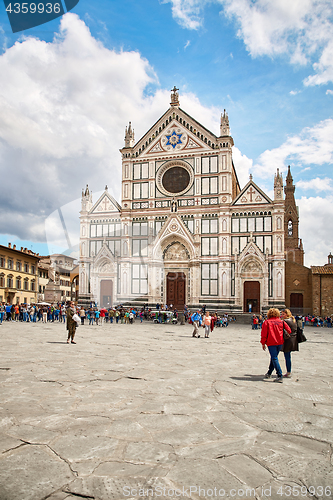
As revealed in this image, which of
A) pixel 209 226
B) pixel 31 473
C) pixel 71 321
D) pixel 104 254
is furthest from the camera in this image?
pixel 104 254

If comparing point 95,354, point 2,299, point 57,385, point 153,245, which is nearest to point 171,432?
point 57,385

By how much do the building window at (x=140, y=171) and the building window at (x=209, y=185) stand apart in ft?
19.3

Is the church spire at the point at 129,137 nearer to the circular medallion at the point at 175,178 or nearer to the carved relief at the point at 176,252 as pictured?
the circular medallion at the point at 175,178

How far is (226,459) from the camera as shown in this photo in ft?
11.2

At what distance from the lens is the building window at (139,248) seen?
35.3 meters

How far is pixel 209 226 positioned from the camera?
33.9 meters

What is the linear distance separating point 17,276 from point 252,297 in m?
26.4

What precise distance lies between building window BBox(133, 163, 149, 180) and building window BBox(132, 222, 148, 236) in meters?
4.78

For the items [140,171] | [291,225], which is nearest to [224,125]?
Answer: [140,171]

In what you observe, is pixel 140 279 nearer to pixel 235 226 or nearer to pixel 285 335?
pixel 235 226

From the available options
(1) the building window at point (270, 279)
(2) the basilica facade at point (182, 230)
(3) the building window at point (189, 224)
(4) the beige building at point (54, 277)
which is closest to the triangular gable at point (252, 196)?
(2) the basilica facade at point (182, 230)

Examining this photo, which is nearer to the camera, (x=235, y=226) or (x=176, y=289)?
(x=235, y=226)

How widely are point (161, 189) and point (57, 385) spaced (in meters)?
30.8

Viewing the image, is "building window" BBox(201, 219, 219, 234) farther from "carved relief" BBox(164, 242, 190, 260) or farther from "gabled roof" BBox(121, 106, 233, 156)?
"gabled roof" BBox(121, 106, 233, 156)
